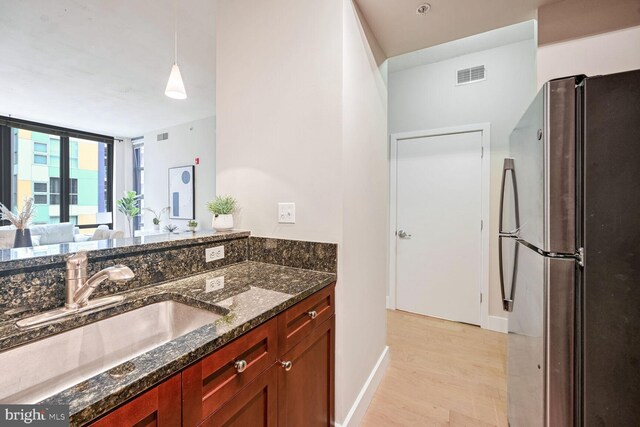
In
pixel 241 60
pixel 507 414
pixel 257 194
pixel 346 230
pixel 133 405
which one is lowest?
pixel 507 414

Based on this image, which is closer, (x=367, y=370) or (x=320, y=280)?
(x=320, y=280)

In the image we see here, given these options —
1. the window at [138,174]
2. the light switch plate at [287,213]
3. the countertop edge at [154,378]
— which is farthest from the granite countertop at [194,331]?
the window at [138,174]

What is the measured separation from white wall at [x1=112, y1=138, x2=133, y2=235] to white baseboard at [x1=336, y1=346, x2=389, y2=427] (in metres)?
6.59

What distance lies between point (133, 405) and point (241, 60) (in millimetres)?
1820

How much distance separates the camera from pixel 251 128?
173 cm

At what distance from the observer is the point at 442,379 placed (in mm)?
2119

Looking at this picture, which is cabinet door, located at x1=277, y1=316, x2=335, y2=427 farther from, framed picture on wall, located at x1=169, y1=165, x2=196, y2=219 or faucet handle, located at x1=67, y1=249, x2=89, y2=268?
framed picture on wall, located at x1=169, y1=165, x2=196, y2=219

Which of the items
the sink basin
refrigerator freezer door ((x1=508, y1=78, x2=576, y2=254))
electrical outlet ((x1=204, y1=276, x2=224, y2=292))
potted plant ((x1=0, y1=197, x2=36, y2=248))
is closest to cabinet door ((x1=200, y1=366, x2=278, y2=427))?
the sink basin

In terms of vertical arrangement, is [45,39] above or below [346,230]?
above

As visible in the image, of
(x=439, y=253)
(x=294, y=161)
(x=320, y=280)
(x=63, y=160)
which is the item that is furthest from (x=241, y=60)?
(x=63, y=160)

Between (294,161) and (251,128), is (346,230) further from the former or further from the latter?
(251,128)

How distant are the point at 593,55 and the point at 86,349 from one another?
2642mm

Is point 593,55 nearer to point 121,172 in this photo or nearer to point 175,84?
point 175,84

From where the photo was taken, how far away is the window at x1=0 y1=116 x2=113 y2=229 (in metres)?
5.03
